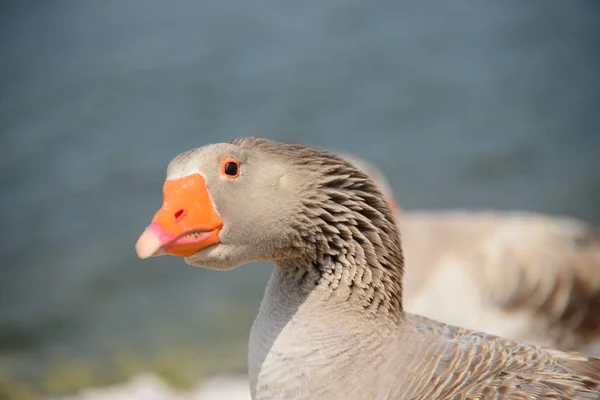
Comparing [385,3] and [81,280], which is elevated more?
[385,3]

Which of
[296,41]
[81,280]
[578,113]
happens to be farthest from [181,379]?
[578,113]

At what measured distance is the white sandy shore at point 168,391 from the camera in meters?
6.51

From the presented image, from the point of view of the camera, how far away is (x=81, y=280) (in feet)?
30.3

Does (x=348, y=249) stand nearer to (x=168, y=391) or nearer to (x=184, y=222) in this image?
(x=184, y=222)

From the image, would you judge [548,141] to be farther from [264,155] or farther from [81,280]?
[264,155]

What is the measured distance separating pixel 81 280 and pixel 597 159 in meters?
7.46

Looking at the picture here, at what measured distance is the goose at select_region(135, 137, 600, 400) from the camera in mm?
2945

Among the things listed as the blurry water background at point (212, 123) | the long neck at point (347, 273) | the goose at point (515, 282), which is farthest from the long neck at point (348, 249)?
the blurry water background at point (212, 123)

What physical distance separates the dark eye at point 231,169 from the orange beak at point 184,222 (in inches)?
4.2

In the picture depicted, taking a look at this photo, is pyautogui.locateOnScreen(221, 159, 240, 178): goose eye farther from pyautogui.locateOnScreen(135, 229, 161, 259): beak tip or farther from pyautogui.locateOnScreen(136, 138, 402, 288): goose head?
pyautogui.locateOnScreen(135, 229, 161, 259): beak tip

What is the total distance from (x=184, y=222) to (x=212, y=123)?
8.28 metres

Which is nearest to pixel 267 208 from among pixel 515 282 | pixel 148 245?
pixel 148 245

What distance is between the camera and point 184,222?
2.83 m

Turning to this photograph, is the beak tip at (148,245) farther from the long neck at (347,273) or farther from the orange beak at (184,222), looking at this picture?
the long neck at (347,273)
